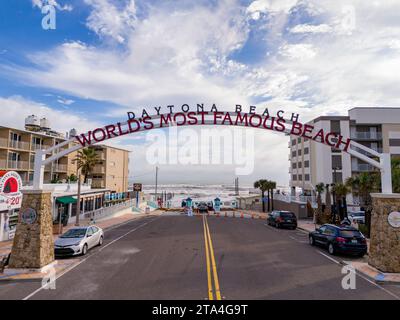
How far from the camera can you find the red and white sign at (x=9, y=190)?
1719 centimetres

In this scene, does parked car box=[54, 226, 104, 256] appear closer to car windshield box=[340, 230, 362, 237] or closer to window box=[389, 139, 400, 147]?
car windshield box=[340, 230, 362, 237]

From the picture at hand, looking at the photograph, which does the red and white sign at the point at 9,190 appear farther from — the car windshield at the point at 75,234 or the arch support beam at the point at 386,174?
the arch support beam at the point at 386,174

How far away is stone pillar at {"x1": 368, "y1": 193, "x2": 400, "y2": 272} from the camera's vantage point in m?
10.8

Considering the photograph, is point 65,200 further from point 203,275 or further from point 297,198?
→ point 297,198

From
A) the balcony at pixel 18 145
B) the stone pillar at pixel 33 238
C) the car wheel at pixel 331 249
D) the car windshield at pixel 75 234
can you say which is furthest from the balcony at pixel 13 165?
the car wheel at pixel 331 249

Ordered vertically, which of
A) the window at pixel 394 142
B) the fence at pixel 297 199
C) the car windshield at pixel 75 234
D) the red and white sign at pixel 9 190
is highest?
the window at pixel 394 142

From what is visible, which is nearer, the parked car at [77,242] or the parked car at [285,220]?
the parked car at [77,242]

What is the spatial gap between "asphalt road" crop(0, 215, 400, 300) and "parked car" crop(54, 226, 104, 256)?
20.1 inches

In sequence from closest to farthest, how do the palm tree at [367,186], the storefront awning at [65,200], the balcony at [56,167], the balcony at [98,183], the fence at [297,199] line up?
the palm tree at [367,186], the storefront awning at [65,200], the fence at [297,199], the balcony at [56,167], the balcony at [98,183]

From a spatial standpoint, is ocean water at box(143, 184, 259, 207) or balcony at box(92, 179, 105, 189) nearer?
balcony at box(92, 179, 105, 189)

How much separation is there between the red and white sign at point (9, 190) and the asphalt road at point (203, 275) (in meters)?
7.38

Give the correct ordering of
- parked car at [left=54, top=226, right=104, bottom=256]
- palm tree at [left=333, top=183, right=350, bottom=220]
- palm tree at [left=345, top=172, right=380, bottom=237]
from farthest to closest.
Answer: palm tree at [left=333, top=183, right=350, bottom=220] → palm tree at [left=345, top=172, right=380, bottom=237] → parked car at [left=54, top=226, right=104, bottom=256]

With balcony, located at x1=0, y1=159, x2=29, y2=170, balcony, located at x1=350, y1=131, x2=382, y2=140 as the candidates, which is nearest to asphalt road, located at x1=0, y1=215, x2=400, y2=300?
balcony, located at x1=0, y1=159, x2=29, y2=170
